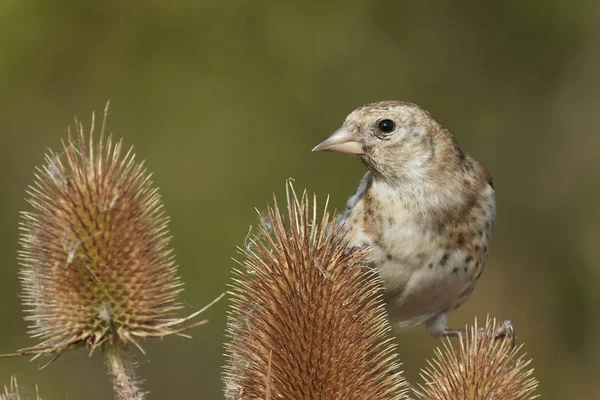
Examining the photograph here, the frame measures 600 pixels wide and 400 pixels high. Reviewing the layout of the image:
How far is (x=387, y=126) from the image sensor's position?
16.9 ft

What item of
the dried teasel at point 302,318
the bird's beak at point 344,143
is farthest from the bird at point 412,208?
the dried teasel at point 302,318

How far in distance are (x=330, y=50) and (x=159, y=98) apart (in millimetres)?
2025

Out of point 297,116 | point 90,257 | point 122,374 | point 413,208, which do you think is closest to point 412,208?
point 413,208

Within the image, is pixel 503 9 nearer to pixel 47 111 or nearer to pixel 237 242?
pixel 237 242

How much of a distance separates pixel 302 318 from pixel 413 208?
1.65 metres

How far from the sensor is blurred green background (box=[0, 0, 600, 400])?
29.7ft

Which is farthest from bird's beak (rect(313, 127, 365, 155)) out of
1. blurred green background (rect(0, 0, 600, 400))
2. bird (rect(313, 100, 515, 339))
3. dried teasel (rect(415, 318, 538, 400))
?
blurred green background (rect(0, 0, 600, 400))

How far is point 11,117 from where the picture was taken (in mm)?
9047

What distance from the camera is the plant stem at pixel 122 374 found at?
319cm

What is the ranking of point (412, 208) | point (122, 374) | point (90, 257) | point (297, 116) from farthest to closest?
1. point (297, 116)
2. point (412, 208)
3. point (90, 257)
4. point (122, 374)

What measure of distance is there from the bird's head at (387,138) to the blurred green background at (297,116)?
12.9 feet

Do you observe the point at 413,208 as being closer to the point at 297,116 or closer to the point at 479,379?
the point at 479,379

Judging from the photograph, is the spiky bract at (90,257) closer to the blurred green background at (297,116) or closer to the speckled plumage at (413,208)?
the speckled plumage at (413,208)

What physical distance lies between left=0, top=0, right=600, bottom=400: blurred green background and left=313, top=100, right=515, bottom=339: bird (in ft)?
12.7
